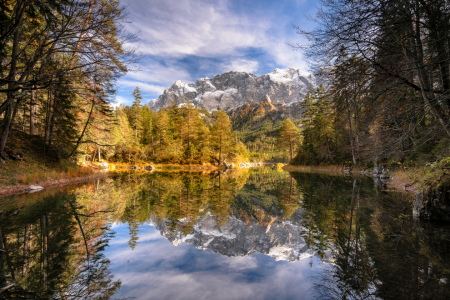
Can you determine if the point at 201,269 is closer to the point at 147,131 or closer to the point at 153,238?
the point at 153,238

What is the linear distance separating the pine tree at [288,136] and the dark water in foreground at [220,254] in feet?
122

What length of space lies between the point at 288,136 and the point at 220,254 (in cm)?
4195

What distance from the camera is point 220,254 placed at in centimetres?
397

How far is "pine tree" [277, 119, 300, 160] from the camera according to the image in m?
42.4

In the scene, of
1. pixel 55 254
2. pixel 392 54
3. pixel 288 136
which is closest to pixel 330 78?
pixel 392 54

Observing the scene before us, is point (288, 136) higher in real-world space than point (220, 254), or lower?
higher

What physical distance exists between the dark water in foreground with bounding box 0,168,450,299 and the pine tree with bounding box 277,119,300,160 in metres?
37.1

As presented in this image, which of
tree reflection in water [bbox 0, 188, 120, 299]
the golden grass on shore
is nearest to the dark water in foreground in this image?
tree reflection in water [bbox 0, 188, 120, 299]

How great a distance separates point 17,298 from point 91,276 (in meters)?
0.80

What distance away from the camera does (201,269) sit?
336cm

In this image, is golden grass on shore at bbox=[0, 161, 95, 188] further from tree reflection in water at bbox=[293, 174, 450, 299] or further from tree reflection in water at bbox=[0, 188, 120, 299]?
tree reflection in water at bbox=[293, 174, 450, 299]

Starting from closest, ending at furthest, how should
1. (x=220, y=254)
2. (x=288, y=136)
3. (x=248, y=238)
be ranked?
(x=220, y=254), (x=248, y=238), (x=288, y=136)

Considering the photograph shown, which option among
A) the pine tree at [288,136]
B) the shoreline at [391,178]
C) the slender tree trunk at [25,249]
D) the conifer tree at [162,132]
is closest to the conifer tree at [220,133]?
the conifer tree at [162,132]

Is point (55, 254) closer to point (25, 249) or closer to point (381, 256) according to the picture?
point (25, 249)
